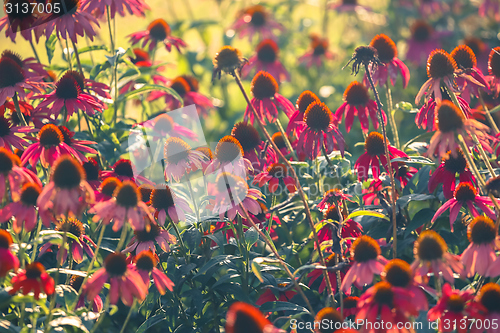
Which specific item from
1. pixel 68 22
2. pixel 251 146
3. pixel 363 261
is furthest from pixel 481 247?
pixel 68 22

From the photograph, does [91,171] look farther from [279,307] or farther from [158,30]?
[158,30]

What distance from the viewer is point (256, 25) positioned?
12.6ft

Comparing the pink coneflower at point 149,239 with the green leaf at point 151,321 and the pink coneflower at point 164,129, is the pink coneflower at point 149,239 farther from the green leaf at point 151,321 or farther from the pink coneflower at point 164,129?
the pink coneflower at point 164,129

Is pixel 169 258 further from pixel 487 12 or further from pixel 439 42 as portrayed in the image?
pixel 487 12

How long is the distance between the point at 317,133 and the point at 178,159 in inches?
17.3

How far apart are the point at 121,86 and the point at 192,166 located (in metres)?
0.85

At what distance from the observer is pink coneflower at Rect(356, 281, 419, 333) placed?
93cm

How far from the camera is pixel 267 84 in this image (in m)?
1.85

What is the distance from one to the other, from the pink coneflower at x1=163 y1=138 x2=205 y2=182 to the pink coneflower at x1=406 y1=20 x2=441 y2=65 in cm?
253

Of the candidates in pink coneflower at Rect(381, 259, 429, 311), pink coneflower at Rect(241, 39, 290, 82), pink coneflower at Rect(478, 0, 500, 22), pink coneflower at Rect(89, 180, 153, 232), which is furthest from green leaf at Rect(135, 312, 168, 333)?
pink coneflower at Rect(478, 0, 500, 22)

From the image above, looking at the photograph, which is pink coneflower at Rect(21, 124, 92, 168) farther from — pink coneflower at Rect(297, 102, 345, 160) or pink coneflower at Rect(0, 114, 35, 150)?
pink coneflower at Rect(297, 102, 345, 160)

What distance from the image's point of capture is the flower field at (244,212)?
1048mm

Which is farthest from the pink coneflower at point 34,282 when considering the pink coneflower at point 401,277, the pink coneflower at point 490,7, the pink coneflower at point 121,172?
the pink coneflower at point 490,7

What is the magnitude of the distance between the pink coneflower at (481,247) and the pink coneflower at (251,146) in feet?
2.54
